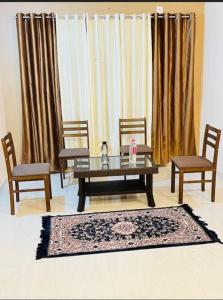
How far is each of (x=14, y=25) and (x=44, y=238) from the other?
3032 millimetres

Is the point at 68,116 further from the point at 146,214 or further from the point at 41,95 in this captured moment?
the point at 146,214

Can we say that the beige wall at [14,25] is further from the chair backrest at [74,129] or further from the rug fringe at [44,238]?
the rug fringe at [44,238]

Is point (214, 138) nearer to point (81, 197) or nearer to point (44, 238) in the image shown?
point (81, 197)

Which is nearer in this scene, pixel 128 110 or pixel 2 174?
pixel 2 174

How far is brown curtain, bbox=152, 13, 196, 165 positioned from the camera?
4.59m

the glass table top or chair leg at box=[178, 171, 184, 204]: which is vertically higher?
the glass table top

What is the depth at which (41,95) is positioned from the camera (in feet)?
15.0

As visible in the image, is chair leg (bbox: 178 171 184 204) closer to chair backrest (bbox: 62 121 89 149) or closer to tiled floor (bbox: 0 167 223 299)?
tiled floor (bbox: 0 167 223 299)

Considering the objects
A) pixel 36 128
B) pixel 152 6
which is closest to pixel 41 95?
pixel 36 128

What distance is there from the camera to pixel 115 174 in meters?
3.41

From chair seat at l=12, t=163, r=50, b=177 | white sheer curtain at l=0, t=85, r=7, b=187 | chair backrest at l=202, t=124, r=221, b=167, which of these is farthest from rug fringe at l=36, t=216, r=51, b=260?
chair backrest at l=202, t=124, r=221, b=167

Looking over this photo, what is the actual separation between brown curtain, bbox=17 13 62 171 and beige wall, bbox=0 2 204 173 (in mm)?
163

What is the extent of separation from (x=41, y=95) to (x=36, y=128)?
0.49 m

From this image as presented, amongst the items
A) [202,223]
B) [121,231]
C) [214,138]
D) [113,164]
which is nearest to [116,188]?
[113,164]
